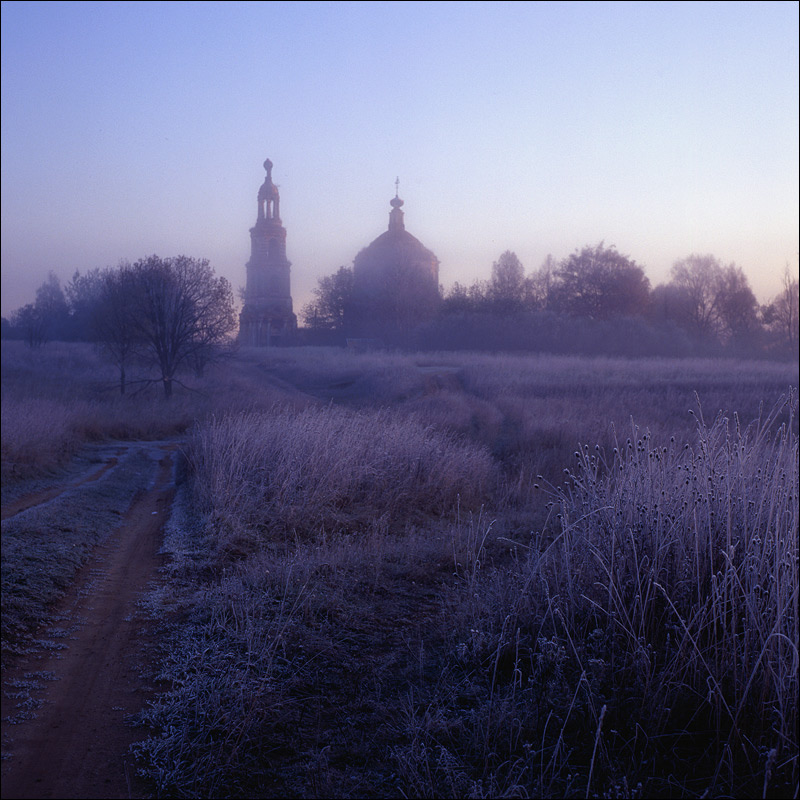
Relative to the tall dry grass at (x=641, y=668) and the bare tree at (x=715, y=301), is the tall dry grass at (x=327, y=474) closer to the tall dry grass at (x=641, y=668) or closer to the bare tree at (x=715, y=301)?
the tall dry grass at (x=641, y=668)

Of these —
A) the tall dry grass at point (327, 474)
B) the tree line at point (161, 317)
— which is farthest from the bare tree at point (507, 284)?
the tall dry grass at point (327, 474)

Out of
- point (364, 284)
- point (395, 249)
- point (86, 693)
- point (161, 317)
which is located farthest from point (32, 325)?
point (86, 693)

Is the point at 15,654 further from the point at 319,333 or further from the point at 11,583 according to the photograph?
the point at 319,333

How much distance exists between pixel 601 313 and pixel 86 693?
1993 inches

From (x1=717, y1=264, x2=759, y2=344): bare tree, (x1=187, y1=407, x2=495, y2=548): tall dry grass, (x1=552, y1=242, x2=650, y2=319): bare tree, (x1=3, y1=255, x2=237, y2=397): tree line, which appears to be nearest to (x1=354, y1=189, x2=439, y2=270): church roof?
(x1=552, y1=242, x2=650, y2=319): bare tree

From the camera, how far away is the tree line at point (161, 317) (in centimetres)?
2072

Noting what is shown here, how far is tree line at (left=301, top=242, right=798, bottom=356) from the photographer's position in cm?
4331

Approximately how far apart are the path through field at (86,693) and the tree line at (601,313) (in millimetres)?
38404

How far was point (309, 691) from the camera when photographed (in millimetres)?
3846

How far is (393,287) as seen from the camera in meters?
→ 52.5

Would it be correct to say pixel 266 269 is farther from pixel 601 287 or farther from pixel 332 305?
pixel 601 287

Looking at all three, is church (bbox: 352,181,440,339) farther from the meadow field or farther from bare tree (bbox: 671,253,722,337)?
the meadow field

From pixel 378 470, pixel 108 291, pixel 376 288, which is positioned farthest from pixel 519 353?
pixel 378 470

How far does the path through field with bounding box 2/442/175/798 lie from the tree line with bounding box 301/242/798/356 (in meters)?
38.4
